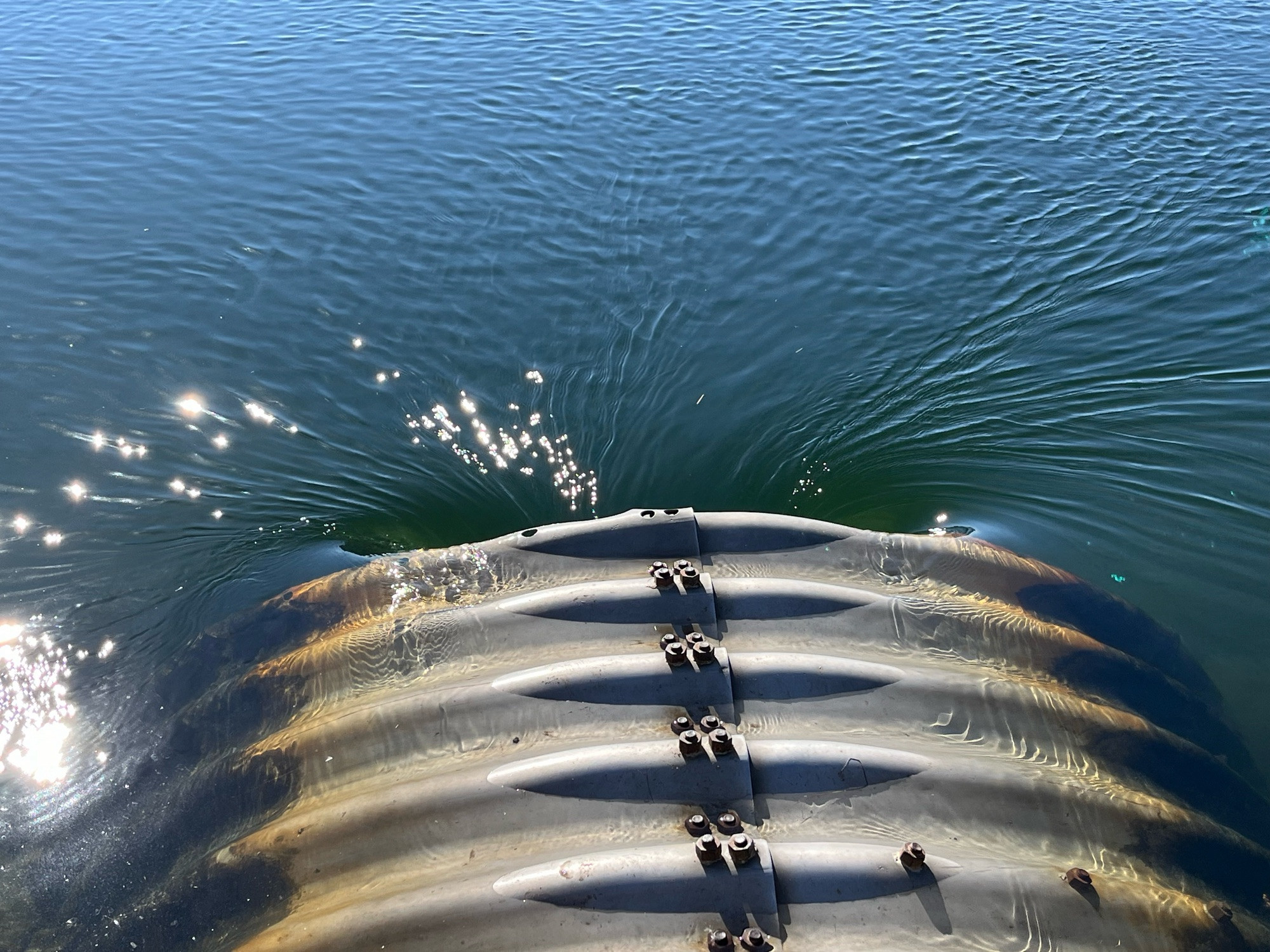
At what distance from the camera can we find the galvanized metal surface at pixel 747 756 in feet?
27.3

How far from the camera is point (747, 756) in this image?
364 inches

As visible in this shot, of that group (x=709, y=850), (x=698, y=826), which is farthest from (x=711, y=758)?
(x=709, y=850)

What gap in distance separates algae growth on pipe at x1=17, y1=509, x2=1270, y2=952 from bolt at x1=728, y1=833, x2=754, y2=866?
4 cm

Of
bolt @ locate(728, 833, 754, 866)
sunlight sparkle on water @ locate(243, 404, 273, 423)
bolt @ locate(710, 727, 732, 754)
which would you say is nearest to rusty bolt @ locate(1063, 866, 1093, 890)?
bolt @ locate(728, 833, 754, 866)

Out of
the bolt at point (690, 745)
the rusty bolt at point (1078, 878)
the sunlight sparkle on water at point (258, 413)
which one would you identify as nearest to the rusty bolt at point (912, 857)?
the rusty bolt at point (1078, 878)

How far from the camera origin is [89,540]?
1432 cm

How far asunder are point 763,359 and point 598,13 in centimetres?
1942

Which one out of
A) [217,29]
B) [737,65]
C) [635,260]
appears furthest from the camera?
[217,29]

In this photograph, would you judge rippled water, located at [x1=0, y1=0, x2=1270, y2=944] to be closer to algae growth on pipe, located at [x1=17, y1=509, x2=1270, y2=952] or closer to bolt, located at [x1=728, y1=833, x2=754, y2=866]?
algae growth on pipe, located at [x1=17, y1=509, x2=1270, y2=952]

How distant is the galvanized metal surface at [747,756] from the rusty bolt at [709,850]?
0.04 metres

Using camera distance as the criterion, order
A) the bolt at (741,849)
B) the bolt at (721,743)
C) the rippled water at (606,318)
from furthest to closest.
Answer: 1. the rippled water at (606,318)
2. the bolt at (721,743)
3. the bolt at (741,849)

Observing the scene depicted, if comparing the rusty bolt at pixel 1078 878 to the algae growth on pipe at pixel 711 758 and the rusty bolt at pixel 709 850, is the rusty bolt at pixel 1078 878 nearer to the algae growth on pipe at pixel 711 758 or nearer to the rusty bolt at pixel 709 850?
the algae growth on pipe at pixel 711 758

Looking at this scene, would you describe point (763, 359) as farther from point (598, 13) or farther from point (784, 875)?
point (598, 13)

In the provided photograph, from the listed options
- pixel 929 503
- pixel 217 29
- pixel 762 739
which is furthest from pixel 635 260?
pixel 217 29
